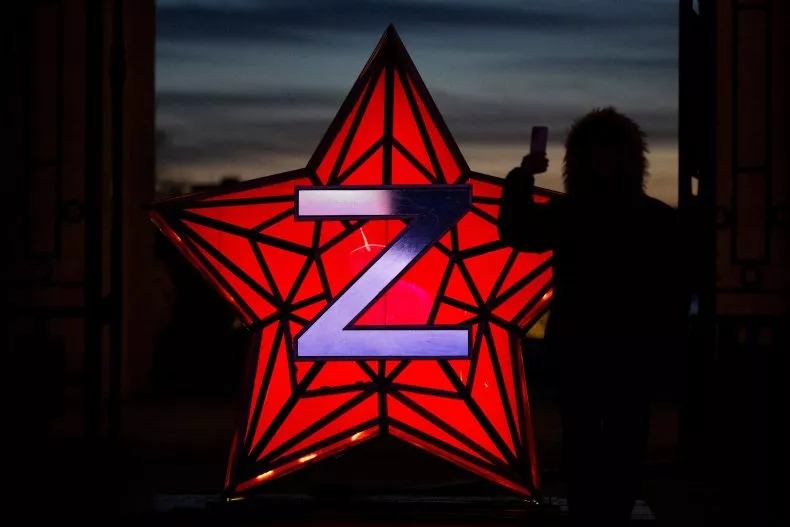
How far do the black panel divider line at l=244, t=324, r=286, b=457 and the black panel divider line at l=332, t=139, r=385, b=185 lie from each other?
70cm

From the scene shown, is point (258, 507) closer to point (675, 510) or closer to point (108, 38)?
point (675, 510)

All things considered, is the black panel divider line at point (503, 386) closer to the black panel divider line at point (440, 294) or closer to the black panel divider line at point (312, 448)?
the black panel divider line at point (440, 294)

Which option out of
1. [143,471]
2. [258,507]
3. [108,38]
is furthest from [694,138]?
[108,38]

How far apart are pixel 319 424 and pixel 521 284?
1070mm

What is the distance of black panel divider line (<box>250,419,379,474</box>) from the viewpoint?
4.48 m

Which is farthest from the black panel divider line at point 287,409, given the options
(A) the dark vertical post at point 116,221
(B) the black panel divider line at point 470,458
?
(A) the dark vertical post at point 116,221

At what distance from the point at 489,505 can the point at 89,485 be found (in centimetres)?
200

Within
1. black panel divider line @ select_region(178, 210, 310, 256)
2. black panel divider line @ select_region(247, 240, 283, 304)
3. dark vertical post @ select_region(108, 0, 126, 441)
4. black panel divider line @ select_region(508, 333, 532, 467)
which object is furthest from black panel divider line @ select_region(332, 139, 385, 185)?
dark vertical post @ select_region(108, 0, 126, 441)

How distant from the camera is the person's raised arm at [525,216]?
3.46 metres

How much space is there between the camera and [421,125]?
446 cm

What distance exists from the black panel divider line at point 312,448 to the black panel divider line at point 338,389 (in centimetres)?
16

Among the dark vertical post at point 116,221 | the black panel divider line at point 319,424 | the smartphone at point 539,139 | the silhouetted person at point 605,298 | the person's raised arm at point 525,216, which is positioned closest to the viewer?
the silhouetted person at point 605,298

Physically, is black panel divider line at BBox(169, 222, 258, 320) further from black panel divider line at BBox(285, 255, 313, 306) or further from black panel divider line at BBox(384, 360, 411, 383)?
black panel divider line at BBox(384, 360, 411, 383)

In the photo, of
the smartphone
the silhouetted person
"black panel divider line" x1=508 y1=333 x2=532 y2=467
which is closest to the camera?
the silhouetted person
